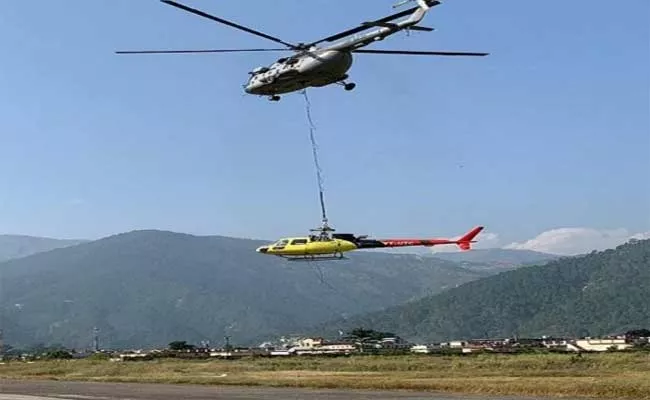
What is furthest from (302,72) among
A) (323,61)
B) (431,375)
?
(431,375)

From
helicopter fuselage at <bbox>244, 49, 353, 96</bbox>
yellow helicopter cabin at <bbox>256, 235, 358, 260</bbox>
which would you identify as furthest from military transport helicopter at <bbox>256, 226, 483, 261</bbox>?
helicopter fuselage at <bbox>244, 49, 353, 96</bbox>

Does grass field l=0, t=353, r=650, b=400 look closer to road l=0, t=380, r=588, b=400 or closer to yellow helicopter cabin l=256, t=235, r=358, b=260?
road l=0, t=380, r=588, b=400

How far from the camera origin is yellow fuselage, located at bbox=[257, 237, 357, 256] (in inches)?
1991

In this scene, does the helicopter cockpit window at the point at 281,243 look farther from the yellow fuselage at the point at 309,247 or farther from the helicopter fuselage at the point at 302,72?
the helicopter fuselage at the point at 302,72

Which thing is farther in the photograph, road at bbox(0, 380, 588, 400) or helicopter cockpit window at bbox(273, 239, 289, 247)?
helicopter cockpit window at bbox(273, 239, 289, 247)

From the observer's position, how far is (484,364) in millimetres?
81562

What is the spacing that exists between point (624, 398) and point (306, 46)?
2252 cm

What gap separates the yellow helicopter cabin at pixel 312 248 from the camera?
50562mm

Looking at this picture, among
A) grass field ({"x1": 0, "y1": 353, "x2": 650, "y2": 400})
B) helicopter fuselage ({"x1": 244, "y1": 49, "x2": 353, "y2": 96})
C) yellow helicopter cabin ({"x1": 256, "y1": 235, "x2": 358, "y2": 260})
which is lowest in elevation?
grass field ({"x1": 0, "y1": 353, "x2": 650, "y2": 400})

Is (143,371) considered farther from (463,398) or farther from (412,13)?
(412,13)

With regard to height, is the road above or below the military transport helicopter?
below

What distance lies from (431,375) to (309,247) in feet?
75.1

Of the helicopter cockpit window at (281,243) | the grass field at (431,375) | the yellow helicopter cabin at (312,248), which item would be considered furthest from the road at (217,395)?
the helicopter cockpit window at (281,243)

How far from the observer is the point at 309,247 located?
51.2 metres
